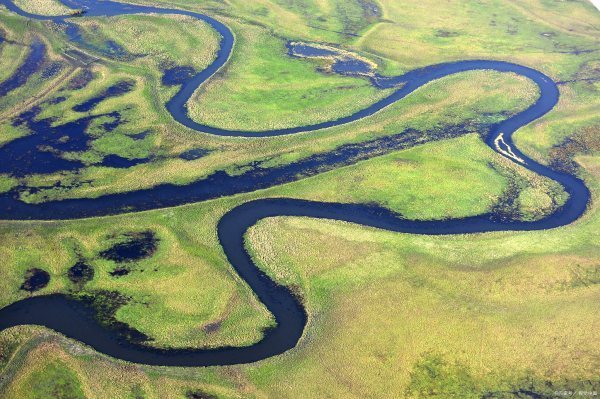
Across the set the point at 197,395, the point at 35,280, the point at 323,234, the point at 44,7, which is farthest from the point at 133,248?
the point at 44,7

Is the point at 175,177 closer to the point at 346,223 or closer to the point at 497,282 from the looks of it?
the point at 346,223

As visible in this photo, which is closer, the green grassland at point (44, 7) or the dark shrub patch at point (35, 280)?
the dark shrub patch at point (35, 280)

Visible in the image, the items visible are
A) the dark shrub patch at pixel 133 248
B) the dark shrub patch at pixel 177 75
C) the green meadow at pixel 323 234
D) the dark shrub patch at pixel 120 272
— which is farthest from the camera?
the dark shrub patch at pixel 177 75

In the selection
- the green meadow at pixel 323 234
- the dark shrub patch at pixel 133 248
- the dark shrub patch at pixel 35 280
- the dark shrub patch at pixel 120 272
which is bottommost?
the dark shrub patch at pixel 35 280

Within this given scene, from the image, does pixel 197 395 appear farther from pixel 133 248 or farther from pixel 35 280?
pixel 35 280

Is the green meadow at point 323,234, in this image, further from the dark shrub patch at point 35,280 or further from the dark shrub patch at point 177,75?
the dark shrub patch at point 177,75

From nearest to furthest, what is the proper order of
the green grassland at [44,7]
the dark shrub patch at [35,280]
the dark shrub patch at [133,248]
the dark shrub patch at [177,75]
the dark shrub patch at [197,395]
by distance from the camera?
the dark shrub patch at [197,395] → the dark shrub patch at [35,280] → the dark shrub patch at [133,248] → the dark shrub patch at [177,75] → the green grassland at [44,7]

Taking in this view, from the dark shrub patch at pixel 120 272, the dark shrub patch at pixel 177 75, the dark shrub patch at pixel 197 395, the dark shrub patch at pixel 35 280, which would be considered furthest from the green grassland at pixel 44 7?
the dark shrub patch at pixel 197 395

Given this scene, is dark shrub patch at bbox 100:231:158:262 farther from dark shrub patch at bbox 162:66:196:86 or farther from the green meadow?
dark shrub patch at bbox 162:66:196:86
